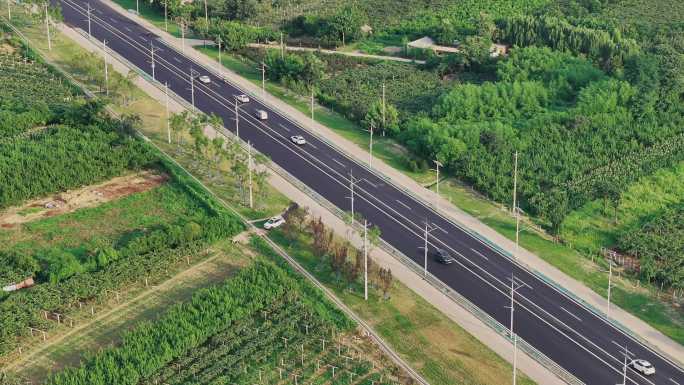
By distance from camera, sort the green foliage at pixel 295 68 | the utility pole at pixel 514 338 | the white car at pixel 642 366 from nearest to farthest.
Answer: the utility pole at pixel 514 338 < the white car at pixel 642 366 < the green foliage at pixel 295 68

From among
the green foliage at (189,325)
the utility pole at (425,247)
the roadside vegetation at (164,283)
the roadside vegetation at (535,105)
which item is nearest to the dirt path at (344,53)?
the roadside vegetation at (535,105)

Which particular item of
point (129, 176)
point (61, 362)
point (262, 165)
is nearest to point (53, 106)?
point (129, 176)

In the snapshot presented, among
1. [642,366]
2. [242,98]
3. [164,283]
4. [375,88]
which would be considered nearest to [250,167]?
[242,98]

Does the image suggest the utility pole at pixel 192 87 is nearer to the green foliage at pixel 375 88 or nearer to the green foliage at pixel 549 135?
the green foliage at pixel 375 88

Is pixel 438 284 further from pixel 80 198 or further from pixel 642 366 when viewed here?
pixel 80 198

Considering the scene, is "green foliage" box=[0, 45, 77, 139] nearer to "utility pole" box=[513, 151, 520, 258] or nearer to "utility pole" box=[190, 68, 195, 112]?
"utility pole" box=[190, 68, 195, 112]

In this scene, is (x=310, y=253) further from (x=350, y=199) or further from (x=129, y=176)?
(x=129, y=176)
